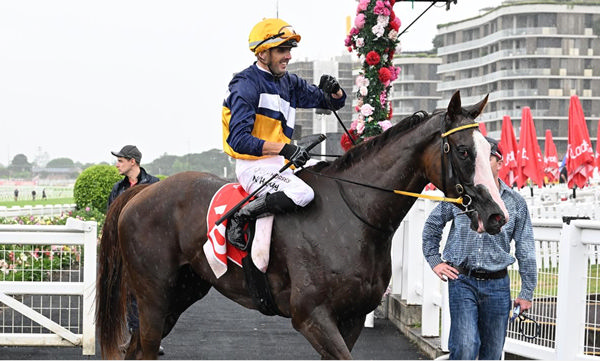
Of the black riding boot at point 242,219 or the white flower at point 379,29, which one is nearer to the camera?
the black riding boot at point 242,219

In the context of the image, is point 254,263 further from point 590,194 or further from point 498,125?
point 498,125

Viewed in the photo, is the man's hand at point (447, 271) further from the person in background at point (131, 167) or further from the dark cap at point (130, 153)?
the dark cap at point (130, 153)

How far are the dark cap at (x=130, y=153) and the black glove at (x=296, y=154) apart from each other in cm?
406

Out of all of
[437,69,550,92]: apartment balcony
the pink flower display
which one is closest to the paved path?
the pink flower display

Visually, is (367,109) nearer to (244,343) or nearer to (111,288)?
(244,343)

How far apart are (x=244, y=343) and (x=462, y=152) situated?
4272mm

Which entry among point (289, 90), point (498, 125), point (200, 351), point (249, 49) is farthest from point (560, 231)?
point (498, 125)

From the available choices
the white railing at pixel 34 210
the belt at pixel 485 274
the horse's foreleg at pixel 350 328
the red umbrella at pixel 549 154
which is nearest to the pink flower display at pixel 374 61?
the belt at pixel 485 274

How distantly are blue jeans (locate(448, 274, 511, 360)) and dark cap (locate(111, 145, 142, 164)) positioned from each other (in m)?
4.47

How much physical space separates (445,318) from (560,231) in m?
1.63

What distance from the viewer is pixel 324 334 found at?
412 centimetres

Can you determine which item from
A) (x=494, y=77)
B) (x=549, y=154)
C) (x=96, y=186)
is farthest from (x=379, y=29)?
(x=494, y=77)

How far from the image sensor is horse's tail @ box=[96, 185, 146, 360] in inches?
224

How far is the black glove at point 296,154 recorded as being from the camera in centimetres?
437
